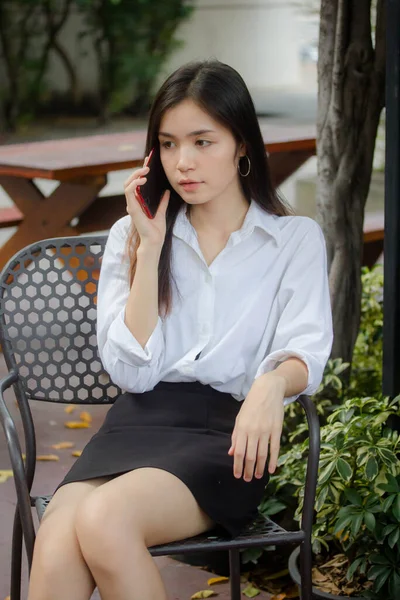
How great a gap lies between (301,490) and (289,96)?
17.3m

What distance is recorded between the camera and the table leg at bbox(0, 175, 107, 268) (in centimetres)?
565

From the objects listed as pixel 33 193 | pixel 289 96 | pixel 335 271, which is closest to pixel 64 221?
pixel 33 193

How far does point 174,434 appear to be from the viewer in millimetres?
2385

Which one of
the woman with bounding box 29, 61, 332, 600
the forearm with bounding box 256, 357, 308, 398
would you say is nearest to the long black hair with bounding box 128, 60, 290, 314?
the woman with bounding box 29, 61, 332, 600

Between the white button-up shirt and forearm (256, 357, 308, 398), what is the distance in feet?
0.12

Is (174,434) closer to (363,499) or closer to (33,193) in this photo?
(363,499)

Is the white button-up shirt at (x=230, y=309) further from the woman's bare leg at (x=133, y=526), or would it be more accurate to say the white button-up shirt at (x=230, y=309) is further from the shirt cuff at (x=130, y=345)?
the woman's bare leg at (x=133, y=526)

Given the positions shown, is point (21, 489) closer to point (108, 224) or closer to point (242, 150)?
point (242, 150)

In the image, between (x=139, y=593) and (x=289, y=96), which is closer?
(x=139, y=593)

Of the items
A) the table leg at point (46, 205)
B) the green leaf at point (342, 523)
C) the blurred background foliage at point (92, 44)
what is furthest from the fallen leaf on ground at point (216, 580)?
the blurred background foliage at point (92, 44)

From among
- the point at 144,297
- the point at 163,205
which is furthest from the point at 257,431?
the point at 163,205

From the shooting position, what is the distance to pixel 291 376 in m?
2.29

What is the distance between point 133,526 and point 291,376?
0.48 metres

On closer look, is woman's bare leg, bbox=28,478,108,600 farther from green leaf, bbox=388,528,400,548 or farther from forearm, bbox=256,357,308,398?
green leaf, bbox=388,528,400,548
